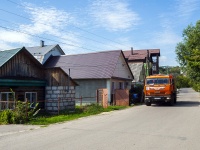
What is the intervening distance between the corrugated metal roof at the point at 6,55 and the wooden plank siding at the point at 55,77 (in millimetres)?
3049

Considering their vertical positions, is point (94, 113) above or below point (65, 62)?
below

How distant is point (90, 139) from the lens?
9.05 meters

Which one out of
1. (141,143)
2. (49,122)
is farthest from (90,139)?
(49,122)

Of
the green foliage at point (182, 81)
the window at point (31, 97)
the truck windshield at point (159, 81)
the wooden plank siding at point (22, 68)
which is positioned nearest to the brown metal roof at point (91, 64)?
the truck windshield at point (159, 81)

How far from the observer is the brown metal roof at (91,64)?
1107 inches

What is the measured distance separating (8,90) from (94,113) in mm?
6447

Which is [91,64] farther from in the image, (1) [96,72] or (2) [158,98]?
(2) [158,98]

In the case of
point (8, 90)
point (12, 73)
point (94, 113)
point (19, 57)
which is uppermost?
point (19, 57)

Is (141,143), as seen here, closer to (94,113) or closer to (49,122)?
(49,122)

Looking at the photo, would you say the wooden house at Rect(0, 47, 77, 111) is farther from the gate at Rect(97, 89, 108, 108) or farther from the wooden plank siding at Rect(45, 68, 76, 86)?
the gate at Rect(97, 89, 108, 108)

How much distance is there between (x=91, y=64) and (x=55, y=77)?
357 inches

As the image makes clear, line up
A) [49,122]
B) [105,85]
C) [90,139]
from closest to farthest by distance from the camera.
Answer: [90,139] < [49,122] < [105,85]

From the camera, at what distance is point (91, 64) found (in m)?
Answer: 30.2

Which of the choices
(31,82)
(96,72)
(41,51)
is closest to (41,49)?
(41,51)
